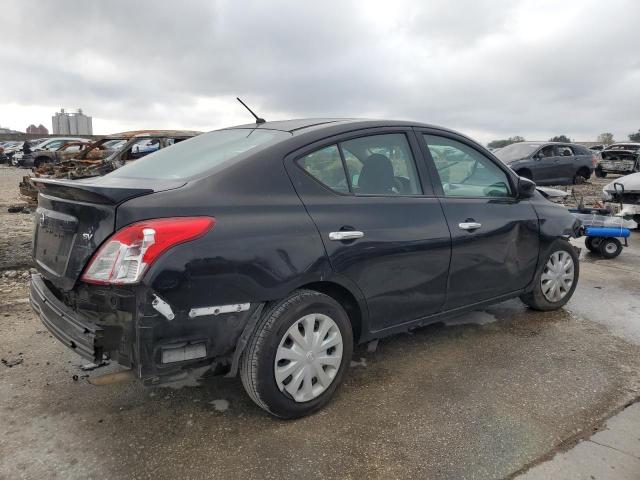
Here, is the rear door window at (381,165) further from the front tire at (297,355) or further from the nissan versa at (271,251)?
the front tire at (297,355)

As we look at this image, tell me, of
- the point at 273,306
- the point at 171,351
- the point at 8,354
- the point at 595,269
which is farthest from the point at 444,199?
the point at 595,269

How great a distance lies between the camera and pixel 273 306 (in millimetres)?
2592

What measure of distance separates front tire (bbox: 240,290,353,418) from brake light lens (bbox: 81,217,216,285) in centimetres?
62

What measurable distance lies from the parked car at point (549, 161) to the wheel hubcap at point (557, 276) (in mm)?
10120

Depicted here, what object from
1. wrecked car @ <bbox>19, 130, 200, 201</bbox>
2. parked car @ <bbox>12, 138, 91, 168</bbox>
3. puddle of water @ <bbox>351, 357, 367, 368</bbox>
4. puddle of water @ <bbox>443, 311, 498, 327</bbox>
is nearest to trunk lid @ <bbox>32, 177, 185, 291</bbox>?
puddle of water @ <bbox>351, 357, 367, 368</bbox>

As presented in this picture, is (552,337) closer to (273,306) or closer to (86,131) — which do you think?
(273,306)

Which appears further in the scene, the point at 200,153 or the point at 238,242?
the point at 200,153

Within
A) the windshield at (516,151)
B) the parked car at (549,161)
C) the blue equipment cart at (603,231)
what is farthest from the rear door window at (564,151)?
the blue equipment cart at (603,231)

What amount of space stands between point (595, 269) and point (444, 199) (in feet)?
12.8

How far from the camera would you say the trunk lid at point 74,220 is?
7.61 feet

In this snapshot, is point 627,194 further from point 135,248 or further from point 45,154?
point 45,154

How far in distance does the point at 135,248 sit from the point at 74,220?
1.51ft

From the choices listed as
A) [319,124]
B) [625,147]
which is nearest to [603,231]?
[319,124]

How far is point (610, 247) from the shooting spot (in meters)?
6.87
